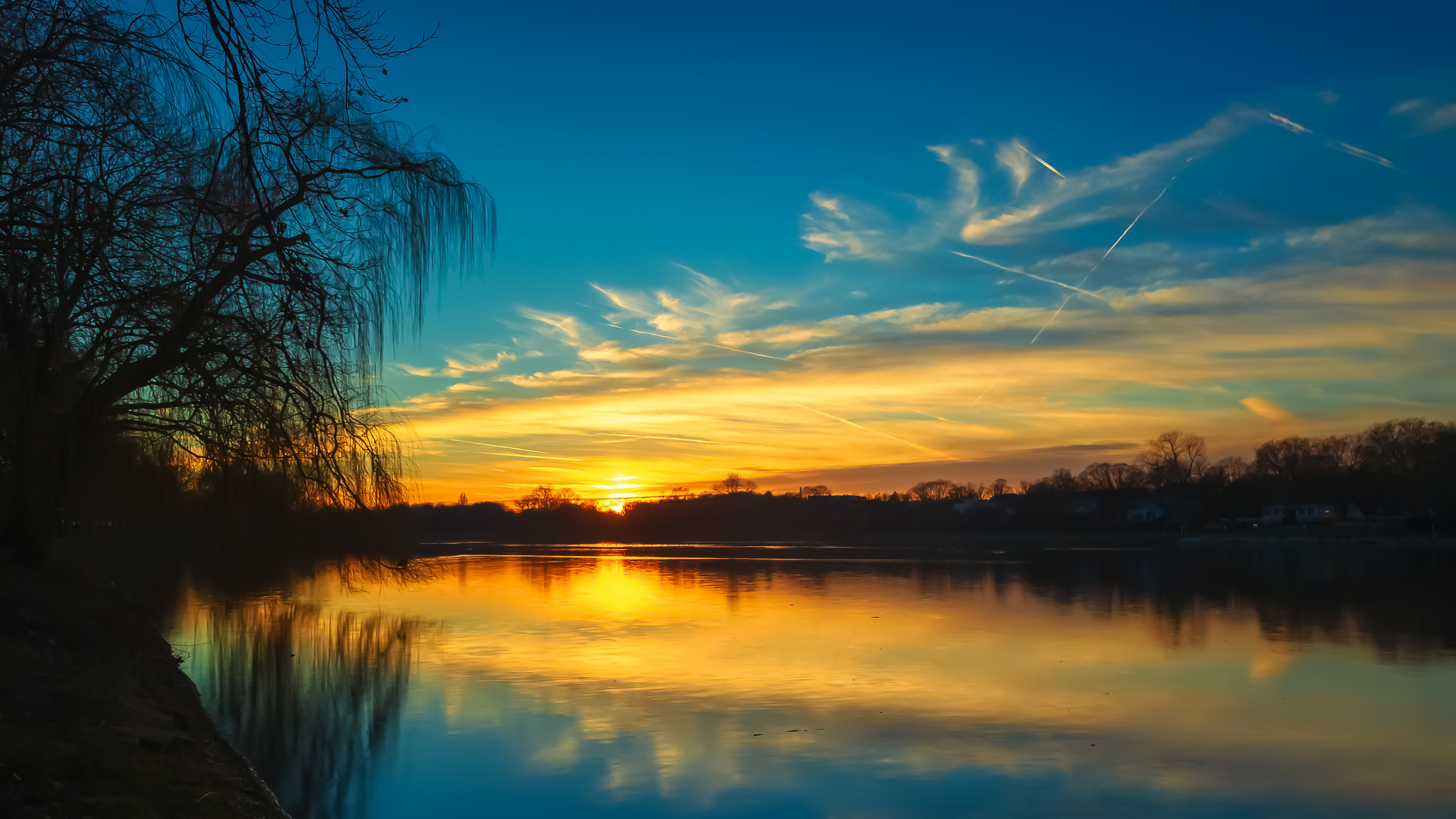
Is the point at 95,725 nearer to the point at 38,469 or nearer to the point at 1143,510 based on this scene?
the point at 38,469

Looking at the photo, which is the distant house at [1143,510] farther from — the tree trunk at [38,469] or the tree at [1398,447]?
the tree trunk at [38,469]

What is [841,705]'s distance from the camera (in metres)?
12.5

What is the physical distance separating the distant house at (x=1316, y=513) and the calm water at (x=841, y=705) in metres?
72.5

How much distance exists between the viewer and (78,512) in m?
11.2

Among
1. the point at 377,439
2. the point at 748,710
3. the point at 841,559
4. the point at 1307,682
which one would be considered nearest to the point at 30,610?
the point at 377,439

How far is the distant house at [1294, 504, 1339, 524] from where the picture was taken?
8991cm

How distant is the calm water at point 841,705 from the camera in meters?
8.91

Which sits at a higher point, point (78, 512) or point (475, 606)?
point (78, 512)

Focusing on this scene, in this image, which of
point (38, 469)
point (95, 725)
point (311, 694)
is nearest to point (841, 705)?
point (311, 694)

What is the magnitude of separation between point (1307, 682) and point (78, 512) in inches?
620

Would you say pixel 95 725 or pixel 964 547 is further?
pixel 964 547

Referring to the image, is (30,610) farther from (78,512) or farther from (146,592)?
(146,592)

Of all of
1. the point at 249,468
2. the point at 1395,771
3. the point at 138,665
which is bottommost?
the point at 1395,771

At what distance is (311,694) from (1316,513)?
106 meters
